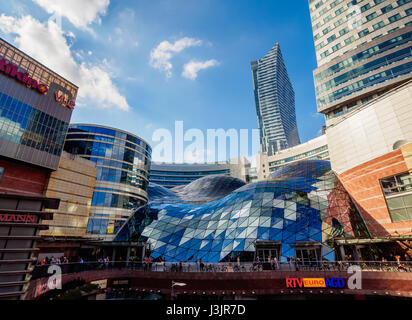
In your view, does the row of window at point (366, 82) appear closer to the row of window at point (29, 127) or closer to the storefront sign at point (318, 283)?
the storefront sign at point (318, 283)

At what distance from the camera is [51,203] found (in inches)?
562

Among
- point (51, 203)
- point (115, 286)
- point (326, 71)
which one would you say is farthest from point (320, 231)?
point (326, 71)

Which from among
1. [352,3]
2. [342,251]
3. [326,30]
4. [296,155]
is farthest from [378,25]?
[296,155]

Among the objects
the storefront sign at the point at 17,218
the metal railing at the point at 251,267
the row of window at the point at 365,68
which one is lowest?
the metal railing at the point at 251,267

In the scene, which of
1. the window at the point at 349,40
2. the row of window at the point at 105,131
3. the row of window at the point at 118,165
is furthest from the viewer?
the window at the point at 349,40

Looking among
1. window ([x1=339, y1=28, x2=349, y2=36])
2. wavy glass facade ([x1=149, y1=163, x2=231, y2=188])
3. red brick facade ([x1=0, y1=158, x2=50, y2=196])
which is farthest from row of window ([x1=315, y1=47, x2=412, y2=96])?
wavy glass facade ([x1=149, y1=163, x2=231, y2=188])

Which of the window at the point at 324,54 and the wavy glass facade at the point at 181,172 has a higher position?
the window at the point at 324,54

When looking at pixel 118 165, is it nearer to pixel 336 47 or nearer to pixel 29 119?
pixel 29 119

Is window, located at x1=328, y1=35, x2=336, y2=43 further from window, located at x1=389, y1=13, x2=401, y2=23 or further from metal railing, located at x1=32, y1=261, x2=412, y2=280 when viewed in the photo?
metal railing, located at x1=32, y1=261, x2=412, y2=280

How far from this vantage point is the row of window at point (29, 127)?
2514 cm

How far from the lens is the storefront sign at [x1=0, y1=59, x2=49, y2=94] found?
25266 mm

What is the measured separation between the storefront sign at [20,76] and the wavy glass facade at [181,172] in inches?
4864

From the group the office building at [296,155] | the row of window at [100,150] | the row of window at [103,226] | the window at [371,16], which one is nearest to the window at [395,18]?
the window at [371,16]

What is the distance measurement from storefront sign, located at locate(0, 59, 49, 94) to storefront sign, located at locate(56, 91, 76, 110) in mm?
1547
